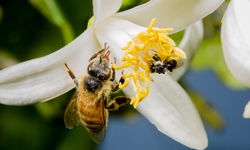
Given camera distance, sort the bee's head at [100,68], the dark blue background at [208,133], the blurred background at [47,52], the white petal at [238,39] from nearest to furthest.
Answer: the white petal at [238,39], the bee's head at [100,68], the blurred background at [47,52], the dark blue background at [208,133]

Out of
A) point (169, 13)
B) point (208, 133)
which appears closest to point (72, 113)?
point (169, 13)

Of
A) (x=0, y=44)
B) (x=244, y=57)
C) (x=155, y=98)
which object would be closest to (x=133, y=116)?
(x=0, y=44)

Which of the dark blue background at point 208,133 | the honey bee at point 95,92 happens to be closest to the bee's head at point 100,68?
the honey bee at point 95,92

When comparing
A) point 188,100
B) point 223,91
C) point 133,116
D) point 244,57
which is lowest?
point 223,91

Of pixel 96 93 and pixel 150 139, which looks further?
pixel 150 139

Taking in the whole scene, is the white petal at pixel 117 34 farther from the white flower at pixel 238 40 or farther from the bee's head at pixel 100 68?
the white flower at pixel 238 40

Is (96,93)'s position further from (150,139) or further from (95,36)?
(150,139)

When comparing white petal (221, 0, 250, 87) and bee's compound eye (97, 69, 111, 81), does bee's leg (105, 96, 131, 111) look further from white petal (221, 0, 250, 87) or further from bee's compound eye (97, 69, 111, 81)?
white petal (221, 0, 250, 87)
